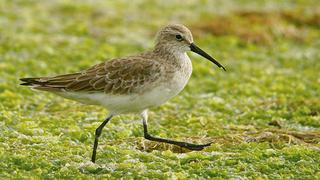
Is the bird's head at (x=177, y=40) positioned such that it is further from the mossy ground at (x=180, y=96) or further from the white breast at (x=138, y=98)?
the mossy ground at (x=180, y=96)

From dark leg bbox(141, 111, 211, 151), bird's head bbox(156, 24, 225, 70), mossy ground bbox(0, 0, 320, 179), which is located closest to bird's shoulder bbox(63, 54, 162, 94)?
bird's head bbox(156, 24, 225, 70)

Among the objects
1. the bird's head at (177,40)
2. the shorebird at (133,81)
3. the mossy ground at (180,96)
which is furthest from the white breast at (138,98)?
the mossy ground at (180,96)

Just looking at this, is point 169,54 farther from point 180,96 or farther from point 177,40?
point 180,96

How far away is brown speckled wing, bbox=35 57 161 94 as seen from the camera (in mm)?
7492

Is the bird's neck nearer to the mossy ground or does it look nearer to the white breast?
the white breast

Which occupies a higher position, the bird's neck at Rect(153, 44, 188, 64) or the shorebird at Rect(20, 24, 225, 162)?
the bird's neck at Rect(153, 44, 188, 64)

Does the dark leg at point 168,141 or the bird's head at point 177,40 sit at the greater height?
the bird's head at point 177,40

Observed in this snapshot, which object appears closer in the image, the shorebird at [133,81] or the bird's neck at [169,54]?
the shorebird at [133,81]

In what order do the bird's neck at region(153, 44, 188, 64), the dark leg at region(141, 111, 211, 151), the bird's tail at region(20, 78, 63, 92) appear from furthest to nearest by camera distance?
the dark leg at region(141, 111, 211, 151), the bird's neck at region(153, 44, 188, 64), the bird's tail at region(20, 78, 63, 92)

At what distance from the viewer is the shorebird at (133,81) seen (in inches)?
293

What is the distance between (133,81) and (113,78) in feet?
0.86

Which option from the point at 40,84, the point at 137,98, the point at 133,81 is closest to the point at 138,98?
the point at 137,98

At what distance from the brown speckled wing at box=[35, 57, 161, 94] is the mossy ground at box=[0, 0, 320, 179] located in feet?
2.37

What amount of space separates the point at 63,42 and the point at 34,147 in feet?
16.8
